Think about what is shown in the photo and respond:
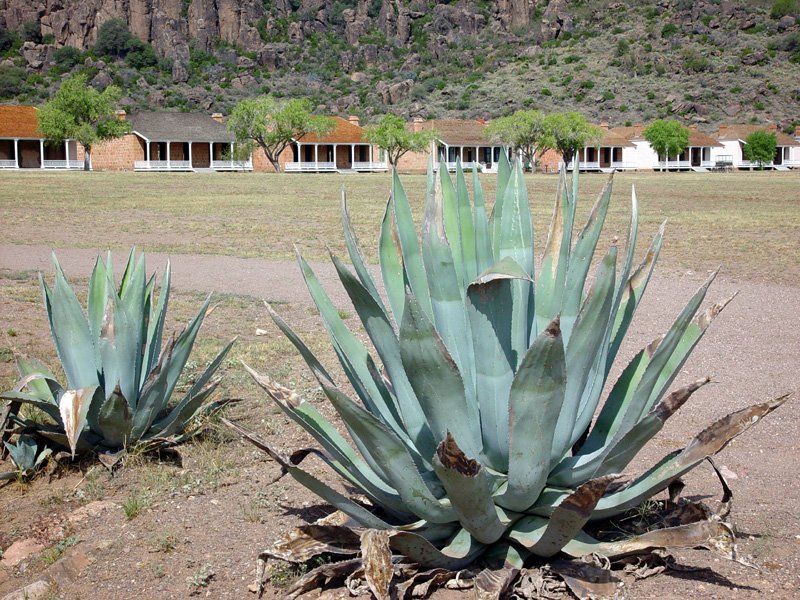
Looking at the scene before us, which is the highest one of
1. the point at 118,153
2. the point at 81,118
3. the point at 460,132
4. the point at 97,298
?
the point at 81,118

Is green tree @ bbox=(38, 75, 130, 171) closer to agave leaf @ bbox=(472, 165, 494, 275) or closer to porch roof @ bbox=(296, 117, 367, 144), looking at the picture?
porch roof @ bbox=(296, 117, 367, 144)

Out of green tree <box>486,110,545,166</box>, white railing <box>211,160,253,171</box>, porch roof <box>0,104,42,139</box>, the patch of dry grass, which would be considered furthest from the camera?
white railing <box>211,160,253,171</box>

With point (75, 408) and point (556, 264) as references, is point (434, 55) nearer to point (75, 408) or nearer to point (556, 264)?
point (75, 408)

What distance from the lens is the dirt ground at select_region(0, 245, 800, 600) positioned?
11.7ft

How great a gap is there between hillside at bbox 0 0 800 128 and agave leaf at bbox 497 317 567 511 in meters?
107

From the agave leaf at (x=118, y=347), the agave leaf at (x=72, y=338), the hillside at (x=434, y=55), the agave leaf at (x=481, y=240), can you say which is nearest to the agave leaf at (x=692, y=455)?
the agave leaf at (x=481, y=240)

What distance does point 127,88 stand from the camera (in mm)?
130000

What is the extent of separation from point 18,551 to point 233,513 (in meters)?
0.94

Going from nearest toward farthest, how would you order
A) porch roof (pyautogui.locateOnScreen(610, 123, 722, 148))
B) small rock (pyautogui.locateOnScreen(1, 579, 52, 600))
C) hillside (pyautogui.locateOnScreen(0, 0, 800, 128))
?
small rock (pyautogui.locateOnScreen(1, 579, 52, 600)) < porch roof (pyautogui.locateOnScreen(610, 123, 722, 148)) < hillside (pyautogui.locateOnScreen(0, 0, 800, 128))

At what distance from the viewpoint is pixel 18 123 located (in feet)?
239

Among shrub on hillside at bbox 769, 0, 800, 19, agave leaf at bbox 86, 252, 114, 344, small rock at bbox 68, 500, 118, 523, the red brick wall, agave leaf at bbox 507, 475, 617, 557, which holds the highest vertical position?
shrub on hillside at bbox 769, 0, 800, 19

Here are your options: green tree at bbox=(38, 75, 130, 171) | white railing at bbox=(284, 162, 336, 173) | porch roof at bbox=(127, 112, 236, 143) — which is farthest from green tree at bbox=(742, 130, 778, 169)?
green tree at bbox=(38, 75, 130, 171)

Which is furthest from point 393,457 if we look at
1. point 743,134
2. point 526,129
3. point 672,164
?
point 743,134

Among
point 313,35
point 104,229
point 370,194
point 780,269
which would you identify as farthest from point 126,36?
point 780,269
